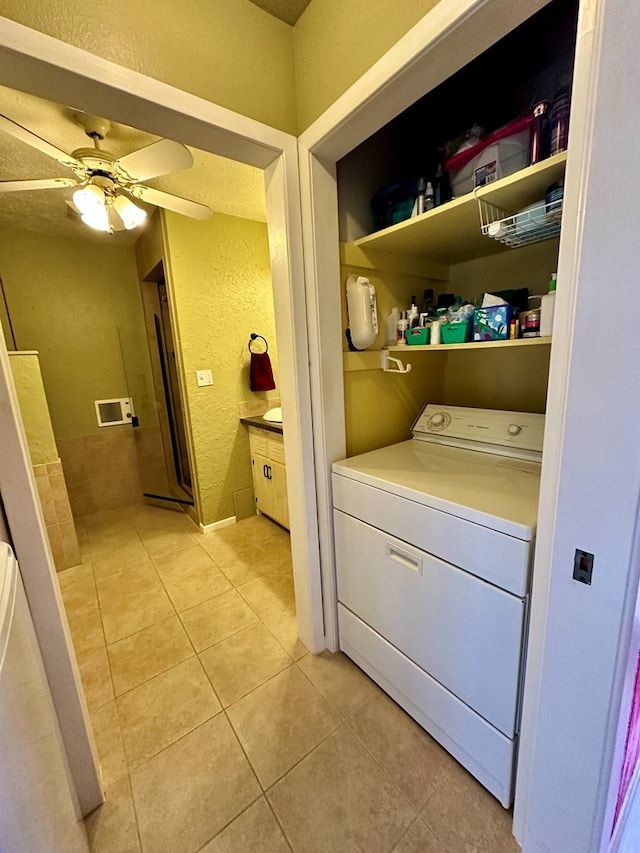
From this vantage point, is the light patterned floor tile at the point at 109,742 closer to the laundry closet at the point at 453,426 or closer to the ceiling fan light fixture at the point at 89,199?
the laundry closet at the point at 453,426

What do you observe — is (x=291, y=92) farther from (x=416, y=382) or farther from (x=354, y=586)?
(x=354, y=586)

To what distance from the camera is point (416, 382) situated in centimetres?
172

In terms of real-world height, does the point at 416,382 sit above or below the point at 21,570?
above

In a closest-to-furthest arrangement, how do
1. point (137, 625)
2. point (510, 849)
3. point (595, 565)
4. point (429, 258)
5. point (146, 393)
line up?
point (595, 565)
point (510, 849)
point (429, 258)
point (137, 625)
point (146, 393)

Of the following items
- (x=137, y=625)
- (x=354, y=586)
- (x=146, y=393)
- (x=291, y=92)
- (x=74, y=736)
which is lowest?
(x=137, y=625)

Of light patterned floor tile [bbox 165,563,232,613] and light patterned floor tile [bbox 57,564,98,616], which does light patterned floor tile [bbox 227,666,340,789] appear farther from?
light patterned floor tile [bbox 57,564,98,616]

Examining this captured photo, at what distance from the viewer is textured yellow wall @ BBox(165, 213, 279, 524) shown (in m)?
2.41

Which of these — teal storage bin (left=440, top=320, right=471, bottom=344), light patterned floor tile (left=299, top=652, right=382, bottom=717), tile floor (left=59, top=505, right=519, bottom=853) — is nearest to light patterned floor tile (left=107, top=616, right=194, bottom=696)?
tile floor (left=59, top=505, right=519, bottom=853)

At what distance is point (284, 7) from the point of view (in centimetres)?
108

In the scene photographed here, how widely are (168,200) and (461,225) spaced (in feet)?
4.83

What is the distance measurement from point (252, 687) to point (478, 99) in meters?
2.55

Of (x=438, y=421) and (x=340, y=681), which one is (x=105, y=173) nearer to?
(x=438, y=421)

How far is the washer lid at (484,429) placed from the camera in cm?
129

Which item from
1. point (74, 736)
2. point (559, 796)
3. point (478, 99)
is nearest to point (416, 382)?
point (478, 99)
